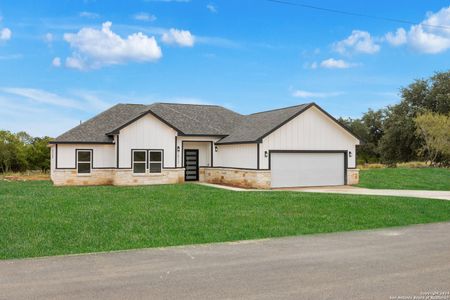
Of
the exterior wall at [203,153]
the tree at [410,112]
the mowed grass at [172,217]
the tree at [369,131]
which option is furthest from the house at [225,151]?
the tree at [369,131]

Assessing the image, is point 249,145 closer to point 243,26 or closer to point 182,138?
point 182,138

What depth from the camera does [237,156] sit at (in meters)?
26.3

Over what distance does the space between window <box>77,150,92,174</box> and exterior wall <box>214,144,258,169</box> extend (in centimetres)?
768

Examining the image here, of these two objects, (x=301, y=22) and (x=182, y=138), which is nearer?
(x=301, y=22)

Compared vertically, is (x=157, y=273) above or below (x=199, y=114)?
below

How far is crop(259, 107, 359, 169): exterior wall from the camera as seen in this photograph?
2453 cm

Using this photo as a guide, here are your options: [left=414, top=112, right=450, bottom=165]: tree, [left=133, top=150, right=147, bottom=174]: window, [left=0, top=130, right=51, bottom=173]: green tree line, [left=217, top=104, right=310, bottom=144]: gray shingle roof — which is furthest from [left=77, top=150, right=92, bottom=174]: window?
[left=414, top=112, right=450, bottom=165]: tree

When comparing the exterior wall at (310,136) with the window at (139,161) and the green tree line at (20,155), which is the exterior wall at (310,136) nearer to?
the window at (139,161)

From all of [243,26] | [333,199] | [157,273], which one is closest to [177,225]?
[157,273]

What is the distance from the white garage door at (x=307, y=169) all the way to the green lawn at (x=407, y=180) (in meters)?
1.76

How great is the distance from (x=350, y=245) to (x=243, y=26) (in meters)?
14.6

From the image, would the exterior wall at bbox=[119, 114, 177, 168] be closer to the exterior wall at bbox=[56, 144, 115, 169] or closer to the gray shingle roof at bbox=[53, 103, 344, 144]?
the gray shingle roof at bbox=[53, 103, 344, 144]

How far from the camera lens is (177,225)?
12.2 meters

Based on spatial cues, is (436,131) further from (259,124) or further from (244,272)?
(244,272)
